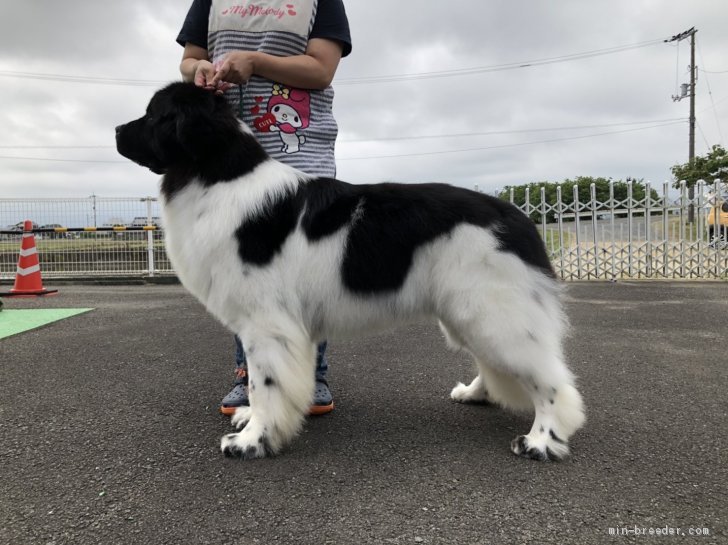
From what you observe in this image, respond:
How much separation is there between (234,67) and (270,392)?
1.66 m

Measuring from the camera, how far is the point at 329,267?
2311mm

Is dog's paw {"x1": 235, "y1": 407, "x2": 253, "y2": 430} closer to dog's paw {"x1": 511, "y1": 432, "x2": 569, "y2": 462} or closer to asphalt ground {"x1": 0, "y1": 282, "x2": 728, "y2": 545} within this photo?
asphalt ground {"x1": 0, "y1": 282, "x2": 728, "y2": 545}

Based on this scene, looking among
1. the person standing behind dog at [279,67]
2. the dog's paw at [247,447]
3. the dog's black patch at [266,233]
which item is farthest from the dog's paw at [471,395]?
the dog's black patch at [266,233]

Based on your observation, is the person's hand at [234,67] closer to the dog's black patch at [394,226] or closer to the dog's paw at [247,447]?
the dog's black patch at [394,226]

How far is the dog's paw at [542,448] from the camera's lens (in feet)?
7.34

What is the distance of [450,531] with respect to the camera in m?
1.70

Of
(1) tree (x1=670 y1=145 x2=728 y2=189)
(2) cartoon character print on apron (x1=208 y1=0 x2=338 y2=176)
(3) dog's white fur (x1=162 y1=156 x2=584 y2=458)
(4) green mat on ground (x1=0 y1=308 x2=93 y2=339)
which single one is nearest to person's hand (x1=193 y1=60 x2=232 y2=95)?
(2) cartoon character print on apron (x1=208 y1=0 x2=338 y2=176)

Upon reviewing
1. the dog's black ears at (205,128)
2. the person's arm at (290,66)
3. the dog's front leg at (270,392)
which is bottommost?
the dog's front leg at (270,392)

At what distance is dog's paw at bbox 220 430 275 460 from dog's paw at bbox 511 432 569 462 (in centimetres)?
120

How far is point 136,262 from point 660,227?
37.5 ft

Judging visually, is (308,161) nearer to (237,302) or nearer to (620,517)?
(237,302)

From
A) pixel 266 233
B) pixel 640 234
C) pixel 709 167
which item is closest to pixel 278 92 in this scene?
pixel 266 233

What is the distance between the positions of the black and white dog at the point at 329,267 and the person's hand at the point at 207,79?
6cm

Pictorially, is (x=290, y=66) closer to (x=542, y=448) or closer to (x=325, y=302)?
(x=325, y=302)
